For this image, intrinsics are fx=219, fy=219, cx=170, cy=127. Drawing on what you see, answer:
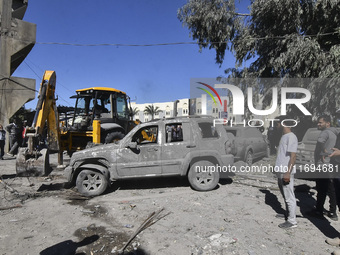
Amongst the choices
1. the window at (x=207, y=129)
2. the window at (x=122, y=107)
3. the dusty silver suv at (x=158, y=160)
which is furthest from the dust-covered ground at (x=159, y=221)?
the window at (x=122, y=107)

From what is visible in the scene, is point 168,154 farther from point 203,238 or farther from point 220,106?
point 220,106

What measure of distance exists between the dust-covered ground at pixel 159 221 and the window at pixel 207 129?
4.90 ft

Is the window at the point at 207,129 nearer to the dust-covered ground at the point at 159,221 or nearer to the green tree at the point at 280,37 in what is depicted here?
the dust-covered ground at the point at 159,221

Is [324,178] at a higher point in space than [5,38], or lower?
lower

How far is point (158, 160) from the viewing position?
5645 mm

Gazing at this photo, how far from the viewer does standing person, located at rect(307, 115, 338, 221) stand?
4062 millimetres

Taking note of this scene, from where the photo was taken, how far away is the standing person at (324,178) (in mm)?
4062

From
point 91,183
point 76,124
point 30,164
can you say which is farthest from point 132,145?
point 76,124

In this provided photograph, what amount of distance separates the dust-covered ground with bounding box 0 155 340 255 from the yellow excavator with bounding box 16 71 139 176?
3.24 feet

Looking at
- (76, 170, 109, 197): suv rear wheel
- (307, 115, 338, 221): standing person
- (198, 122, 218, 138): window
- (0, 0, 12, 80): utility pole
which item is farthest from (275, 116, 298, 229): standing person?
(0, 0, 12, 80): utility pole

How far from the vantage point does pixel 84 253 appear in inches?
123

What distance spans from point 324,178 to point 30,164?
6.30 metres

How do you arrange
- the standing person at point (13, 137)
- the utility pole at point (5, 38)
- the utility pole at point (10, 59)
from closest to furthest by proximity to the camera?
the standing person at point (13, 137)
the utility pole at point (10, 59)
the utility pole at point (5, 38)

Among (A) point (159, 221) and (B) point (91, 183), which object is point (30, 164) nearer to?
(B) point (91, 183)
